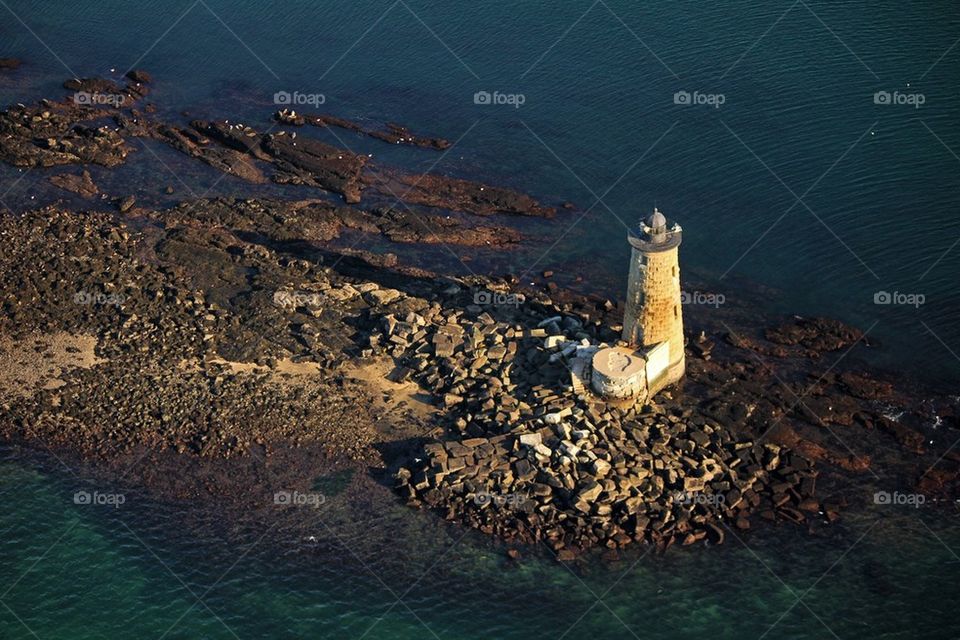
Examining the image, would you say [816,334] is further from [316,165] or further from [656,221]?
[316,165]

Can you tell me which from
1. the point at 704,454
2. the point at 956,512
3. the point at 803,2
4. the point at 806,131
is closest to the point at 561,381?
the point at 704,454

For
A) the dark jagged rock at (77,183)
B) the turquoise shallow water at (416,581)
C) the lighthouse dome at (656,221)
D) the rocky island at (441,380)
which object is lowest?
the turquoise shallow water at (416,581)

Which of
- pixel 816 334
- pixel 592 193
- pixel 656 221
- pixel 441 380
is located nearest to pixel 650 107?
pixel 592 193

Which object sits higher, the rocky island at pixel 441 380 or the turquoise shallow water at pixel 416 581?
the rocky island at pixel 441 380

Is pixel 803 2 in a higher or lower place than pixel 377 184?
higher

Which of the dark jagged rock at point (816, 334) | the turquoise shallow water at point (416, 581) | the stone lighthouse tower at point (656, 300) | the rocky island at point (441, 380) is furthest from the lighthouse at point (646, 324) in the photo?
the turquoise shallow water at point (416, 581)

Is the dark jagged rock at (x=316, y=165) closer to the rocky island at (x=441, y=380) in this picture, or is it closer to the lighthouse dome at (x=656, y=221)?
the rocky island at (x=441, y=380)

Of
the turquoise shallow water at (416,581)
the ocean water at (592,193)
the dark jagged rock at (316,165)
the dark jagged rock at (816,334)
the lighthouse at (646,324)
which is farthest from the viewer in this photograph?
the dark jagged rock at (316,165)

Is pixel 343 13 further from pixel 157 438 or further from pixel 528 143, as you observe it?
pixel 157 438
